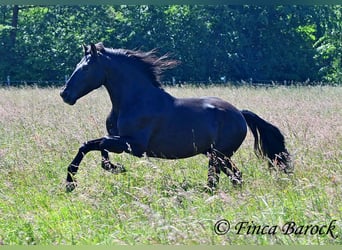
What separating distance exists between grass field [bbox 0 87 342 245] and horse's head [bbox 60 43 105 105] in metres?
0.82

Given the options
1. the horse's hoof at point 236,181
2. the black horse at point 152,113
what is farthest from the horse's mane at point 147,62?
the horse's hoof at point 236,181

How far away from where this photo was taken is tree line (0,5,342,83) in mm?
32906

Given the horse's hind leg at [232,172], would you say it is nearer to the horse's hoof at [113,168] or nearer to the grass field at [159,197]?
the grass field at [159,197]

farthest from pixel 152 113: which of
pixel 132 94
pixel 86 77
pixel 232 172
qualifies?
pixel 232 172

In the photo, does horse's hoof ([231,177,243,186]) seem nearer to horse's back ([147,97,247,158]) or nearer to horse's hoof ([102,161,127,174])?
horse's back ([147,97,247,158])

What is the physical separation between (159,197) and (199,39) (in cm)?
2791

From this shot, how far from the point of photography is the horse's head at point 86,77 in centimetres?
761

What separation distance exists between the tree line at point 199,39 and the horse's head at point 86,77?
24.7m

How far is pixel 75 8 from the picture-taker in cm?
3466

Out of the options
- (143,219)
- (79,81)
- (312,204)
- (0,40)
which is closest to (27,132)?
(79,81)

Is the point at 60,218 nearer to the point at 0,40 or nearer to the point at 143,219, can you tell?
the point at 143,219

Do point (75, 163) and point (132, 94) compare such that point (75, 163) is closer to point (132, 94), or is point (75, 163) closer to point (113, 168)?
point (113, 168)

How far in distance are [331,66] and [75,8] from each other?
45.2ft

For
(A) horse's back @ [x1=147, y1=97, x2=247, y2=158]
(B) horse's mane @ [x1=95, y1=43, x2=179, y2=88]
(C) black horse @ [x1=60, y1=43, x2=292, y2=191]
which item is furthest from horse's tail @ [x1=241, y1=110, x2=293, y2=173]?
(B) horse's mane @ [x1=95, y1=43, x2=179, y2=88]
